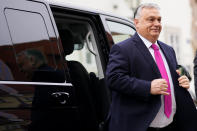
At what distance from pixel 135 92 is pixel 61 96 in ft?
2.16

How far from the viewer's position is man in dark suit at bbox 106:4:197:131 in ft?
9.68

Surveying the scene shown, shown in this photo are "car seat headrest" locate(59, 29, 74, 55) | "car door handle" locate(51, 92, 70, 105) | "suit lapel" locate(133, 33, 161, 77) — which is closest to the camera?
"suit lapel" locate(133, 33, 161, 77)

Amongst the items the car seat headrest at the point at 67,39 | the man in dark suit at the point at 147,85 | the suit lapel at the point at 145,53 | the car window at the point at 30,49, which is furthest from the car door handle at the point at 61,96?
the car seat headrest at the point at 67,39

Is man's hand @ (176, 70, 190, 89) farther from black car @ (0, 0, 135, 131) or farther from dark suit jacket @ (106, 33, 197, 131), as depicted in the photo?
black car @ (0, 0, 135, 131)

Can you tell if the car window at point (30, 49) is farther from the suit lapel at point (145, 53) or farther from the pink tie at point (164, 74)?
the pink tie at point (164, 74)

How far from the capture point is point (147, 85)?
2918mm

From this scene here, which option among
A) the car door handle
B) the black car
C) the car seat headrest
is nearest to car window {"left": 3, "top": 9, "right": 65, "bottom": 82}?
the black car

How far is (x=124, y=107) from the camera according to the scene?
3.03 meters

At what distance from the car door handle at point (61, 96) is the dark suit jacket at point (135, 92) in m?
0.42

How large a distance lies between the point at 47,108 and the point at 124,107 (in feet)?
1.87

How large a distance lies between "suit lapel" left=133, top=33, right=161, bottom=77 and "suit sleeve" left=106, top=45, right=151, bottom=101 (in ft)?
0.49

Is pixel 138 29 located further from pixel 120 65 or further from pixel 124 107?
pixel 124 107

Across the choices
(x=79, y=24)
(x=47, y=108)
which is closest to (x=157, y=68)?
(x=47, y=108)

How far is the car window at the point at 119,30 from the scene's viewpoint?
4469mm
